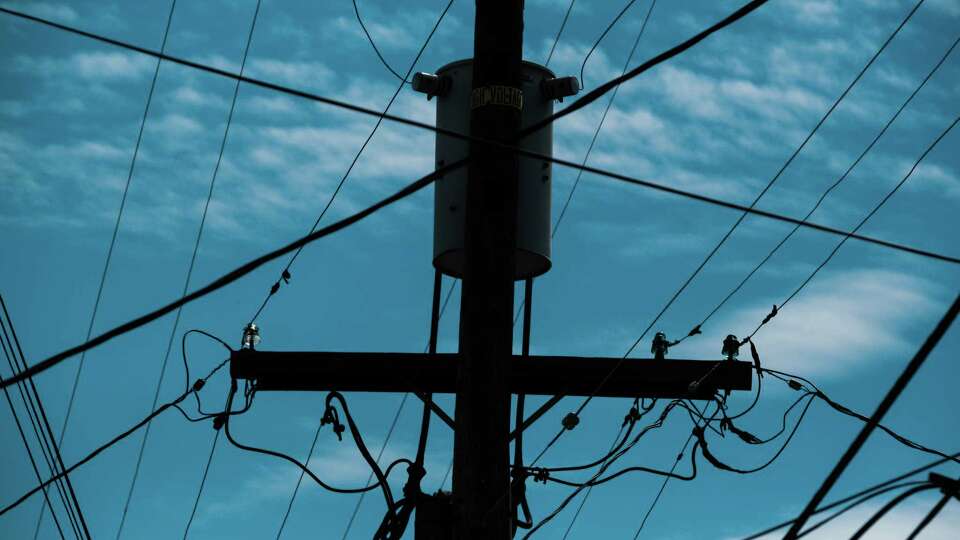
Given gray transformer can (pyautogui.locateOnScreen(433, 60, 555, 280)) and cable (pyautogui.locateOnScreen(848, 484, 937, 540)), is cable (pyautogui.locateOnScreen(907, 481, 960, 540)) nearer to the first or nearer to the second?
cable (pyautogui.locateOnScreen(848, 484, 937, 540))

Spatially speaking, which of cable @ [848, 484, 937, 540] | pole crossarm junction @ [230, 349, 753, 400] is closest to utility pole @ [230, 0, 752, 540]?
pole crossarm junction @ [230, 349, 753, 400]

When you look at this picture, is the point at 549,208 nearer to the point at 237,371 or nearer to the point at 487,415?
the point at 487,415

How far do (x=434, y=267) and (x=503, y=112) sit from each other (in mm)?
1017

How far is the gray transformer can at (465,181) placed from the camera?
326 inches

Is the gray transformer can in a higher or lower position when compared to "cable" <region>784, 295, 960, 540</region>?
higher

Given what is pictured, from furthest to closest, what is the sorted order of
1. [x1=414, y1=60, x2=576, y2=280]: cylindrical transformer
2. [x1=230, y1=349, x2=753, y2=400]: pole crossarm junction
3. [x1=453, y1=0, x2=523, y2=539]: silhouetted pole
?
[x1=230, y1=349, x2=753, y2=400]: pole crossarm junction
[x1=414, y1=60, x2=576, y2=280]: cylindrical transformer
[x1=453, y1=0, x2=523, y2=539]: silhouetted pole

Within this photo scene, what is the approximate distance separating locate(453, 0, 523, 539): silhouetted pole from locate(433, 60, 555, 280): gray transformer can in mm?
273

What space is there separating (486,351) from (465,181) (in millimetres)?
1115

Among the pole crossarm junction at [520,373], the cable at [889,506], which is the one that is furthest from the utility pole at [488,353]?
the cable at [889,506]

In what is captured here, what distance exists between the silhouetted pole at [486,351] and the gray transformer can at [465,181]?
0.89 ft

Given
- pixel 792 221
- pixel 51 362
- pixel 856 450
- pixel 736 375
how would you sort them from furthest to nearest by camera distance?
1. pixel 736 375
2. pixel 792 221
3. pixel 51 362
4. pixel 856 450

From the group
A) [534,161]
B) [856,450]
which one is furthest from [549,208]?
[856,450]

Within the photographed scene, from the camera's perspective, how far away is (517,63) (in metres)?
8.36

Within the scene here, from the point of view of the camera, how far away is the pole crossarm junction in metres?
8.60
